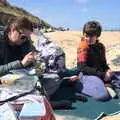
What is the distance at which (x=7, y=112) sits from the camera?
4.92m

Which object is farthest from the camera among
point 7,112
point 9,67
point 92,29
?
point 92,29

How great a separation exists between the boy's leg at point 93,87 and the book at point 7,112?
2674 millimetres

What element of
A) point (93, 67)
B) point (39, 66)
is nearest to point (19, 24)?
point (39, 66)

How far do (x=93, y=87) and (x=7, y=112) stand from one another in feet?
9.55

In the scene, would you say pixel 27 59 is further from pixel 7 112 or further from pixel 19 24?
pixel 7 112

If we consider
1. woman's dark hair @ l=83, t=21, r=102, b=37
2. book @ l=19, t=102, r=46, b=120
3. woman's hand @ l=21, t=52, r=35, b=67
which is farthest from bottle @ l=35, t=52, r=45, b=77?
book @ l=19, t=102, r=46, b=120

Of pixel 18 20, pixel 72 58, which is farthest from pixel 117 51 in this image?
pixel 18 20

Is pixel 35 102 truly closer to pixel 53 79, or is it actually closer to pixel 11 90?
pixel 11 90

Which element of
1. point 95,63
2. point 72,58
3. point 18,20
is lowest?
point 72,58

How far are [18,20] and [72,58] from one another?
8.41 m

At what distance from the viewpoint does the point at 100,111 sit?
720cm

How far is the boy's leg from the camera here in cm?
757

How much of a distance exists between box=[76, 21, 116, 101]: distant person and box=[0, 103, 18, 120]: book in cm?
268

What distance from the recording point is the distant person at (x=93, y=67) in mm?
7645
